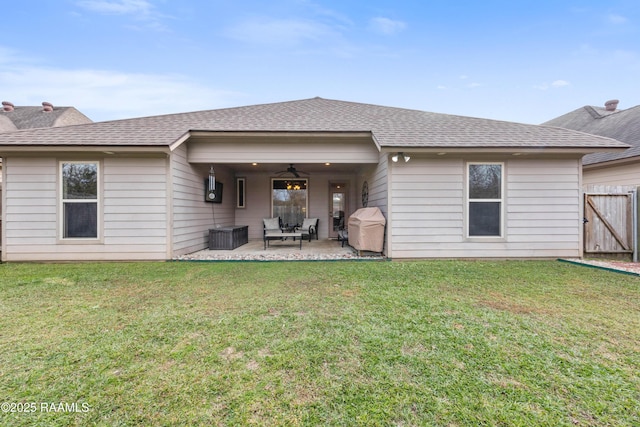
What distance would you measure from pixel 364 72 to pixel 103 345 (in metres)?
15.8

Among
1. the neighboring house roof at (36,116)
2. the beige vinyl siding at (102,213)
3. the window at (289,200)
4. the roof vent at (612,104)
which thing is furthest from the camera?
the neighboring house roof at (36,116)

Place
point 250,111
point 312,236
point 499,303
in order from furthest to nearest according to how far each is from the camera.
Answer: point 312,236, point 250,111, point 499,303

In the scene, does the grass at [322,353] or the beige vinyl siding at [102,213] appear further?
the beige vinyl siding at [102,213]

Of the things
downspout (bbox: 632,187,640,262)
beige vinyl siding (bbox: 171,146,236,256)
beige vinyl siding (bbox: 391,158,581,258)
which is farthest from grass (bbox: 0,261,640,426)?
downspout (bbox: 632,187,640,262)

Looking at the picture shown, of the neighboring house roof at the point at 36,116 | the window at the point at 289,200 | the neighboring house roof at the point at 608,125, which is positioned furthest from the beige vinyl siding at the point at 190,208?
the neighboring house roof at the point at 36,116

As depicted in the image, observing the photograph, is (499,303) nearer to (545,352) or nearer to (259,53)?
(545,352)

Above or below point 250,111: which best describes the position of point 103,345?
below

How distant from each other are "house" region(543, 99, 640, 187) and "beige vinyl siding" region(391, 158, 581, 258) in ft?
11.0

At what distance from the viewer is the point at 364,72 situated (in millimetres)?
14977

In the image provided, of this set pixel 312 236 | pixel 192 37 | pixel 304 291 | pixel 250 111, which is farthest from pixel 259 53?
pixel 304 291

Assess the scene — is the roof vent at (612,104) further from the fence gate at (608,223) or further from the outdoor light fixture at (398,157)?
the outdoor light fixture at (398,157)

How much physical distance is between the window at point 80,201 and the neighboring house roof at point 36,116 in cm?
1401

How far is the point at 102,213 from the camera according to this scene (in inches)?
237

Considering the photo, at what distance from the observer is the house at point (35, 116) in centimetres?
1570
